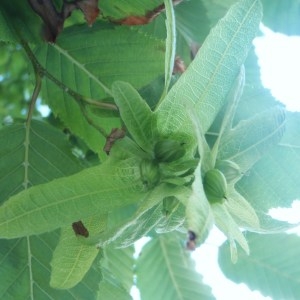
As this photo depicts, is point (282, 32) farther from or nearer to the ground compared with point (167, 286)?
farther from the ground

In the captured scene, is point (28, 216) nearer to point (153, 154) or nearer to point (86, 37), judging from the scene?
point (153, 154)

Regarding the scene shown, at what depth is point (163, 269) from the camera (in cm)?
190

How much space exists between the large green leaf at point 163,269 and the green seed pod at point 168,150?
41.3 inches

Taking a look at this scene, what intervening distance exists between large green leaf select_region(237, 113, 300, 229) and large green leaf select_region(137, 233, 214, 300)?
0.79 metres

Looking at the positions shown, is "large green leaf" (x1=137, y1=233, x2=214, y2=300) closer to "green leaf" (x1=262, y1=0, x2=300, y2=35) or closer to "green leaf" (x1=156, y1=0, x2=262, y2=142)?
"green leaf" (x1=262, y1=0, x2=300, y2=35)

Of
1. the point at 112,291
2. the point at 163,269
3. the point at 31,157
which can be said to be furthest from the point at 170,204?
the point at 163,269

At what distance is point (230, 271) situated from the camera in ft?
5.60

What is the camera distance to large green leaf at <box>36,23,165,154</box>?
120 centimetres

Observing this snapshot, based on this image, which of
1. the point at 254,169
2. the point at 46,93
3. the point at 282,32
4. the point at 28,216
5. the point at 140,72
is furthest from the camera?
the point at 282,32

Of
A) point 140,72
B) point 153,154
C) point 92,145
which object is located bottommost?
point 153,154

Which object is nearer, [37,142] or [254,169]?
[254,169]

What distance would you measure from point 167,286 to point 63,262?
3.51 feet

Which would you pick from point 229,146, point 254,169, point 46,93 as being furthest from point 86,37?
point 229,146

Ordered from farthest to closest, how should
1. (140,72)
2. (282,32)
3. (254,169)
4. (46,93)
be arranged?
1. (282,32)
2. (46,93)
3. (140,72)
4. (254,169)
